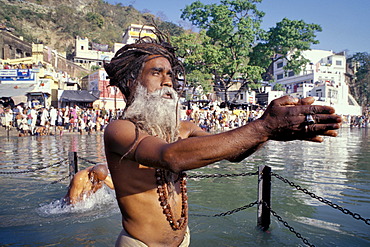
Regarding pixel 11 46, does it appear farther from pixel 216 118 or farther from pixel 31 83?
pixel 216 118

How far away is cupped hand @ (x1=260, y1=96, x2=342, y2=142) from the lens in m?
1.23

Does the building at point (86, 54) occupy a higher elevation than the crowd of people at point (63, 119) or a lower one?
higher

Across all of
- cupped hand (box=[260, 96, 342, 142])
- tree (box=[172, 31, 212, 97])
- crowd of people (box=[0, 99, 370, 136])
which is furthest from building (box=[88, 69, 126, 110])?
cupped hand (box=[260, 96, 342, 142])

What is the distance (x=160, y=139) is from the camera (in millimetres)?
1568

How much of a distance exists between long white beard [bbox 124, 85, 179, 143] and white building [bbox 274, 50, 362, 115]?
167 ft

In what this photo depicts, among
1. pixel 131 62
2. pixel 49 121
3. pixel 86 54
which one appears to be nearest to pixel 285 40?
pixel 49 121

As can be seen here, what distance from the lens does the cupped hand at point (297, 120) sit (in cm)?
123

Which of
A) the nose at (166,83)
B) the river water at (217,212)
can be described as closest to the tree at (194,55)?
the river water at (217,212)

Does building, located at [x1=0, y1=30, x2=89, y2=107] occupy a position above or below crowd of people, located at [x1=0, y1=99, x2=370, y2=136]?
above

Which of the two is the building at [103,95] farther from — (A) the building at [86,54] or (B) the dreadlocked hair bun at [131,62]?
(B) the dreadlocked hair bun at [131,62]

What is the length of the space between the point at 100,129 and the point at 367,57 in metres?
66.9

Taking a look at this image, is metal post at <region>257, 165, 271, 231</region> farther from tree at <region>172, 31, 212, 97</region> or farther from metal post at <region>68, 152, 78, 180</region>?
tree at <region>172, 31, 212, 97</region>

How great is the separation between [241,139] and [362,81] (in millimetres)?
77142

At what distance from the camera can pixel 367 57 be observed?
6956 cm
